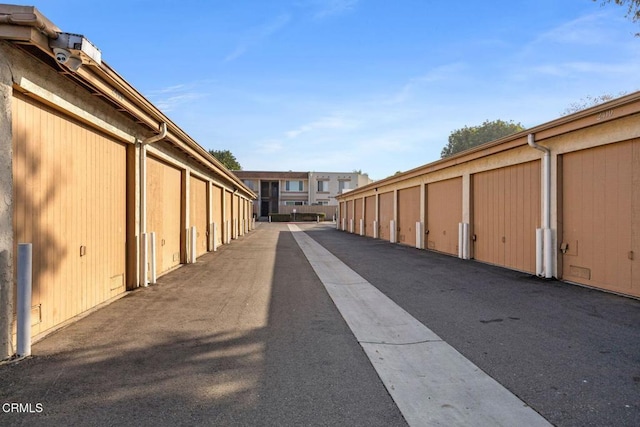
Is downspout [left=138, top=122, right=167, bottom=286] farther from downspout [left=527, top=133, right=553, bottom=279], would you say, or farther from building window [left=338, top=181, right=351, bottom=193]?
building window [left=338, top=181, right=351, bottom=193]

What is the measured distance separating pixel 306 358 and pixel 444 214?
12193 millimetres

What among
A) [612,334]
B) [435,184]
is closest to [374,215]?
[435,184]

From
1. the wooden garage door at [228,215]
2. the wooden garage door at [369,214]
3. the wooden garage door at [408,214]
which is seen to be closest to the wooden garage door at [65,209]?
the wooden garage door at [228,215]

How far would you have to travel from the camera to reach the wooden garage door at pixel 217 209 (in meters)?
17.7

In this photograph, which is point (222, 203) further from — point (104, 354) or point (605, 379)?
point (605, 379)

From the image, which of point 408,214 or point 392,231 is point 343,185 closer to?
point 392,231

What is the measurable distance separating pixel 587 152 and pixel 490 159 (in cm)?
371

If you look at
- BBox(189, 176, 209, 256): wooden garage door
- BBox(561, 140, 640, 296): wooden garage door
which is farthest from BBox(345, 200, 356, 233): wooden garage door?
BBox(561, 140, 640, 296): wooden garage door

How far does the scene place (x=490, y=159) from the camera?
11844mm

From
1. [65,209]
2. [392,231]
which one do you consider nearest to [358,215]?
[392,231]

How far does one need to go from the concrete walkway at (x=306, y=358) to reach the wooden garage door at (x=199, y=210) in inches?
239

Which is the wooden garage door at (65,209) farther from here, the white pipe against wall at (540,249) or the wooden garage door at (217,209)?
the wooden garage door at (217,209)

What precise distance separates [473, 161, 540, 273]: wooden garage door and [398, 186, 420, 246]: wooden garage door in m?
5.19

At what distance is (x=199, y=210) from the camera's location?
14.4 meters
